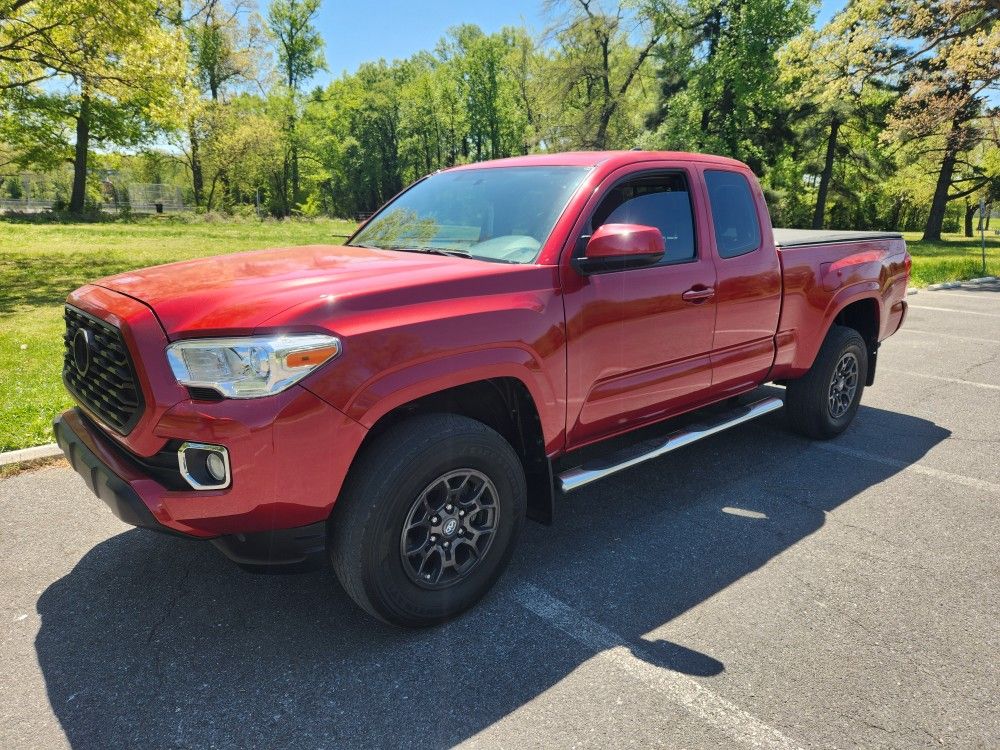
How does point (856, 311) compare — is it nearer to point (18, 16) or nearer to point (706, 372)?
point (706, 372)

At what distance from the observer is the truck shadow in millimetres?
2363

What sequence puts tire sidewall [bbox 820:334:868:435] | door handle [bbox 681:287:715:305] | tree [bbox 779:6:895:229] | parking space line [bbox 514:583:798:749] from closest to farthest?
parking space line [bbox 514:583:798:749] < door handle [bbox 681:287:715:305] < tire sidewall [bbox 820:334:868:435] < tree [bbox 779:6:895:229]

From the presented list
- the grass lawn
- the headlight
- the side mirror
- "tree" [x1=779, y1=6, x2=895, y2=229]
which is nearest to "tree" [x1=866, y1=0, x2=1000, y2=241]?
"tree" [x1=779, y1=6, x2=895, y2=229]

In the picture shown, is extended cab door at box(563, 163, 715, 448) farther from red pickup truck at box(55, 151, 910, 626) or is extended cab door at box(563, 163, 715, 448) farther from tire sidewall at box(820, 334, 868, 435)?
tire sidewall at box(820, 334, 868, 435)

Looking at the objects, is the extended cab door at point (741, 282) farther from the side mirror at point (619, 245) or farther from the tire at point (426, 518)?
the tire at point (426, 518)

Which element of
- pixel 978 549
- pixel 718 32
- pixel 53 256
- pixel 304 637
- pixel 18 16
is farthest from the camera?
pixel 718 32

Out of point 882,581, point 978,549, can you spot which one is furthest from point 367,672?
point 978,549

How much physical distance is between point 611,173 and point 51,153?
3843cm

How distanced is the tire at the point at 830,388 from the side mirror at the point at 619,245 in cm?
248

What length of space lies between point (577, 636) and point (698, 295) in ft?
6.40

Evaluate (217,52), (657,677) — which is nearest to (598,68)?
(217,52)

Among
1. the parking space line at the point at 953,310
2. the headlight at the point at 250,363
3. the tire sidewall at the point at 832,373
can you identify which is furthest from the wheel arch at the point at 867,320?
the parking space line at the point at 953,310

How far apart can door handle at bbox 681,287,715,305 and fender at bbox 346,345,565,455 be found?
105 cm

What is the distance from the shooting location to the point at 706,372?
13.1 ft
